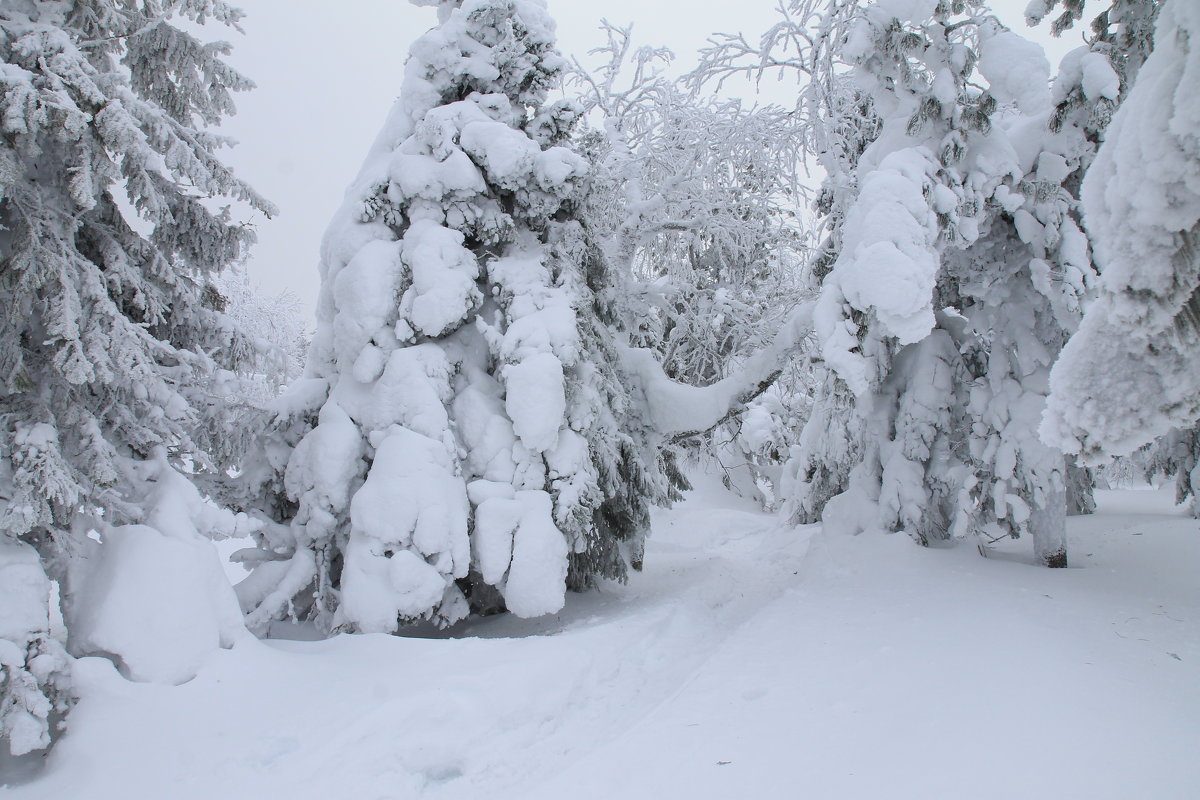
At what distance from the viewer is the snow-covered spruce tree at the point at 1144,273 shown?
183 centimetres

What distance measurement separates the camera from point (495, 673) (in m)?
5.44

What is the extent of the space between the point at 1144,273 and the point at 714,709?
4026mm

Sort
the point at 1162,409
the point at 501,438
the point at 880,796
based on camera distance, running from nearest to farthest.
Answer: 1. the point at 1162,409
2. the point at 880,796
3. the point at 501,438

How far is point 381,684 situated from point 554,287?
461 centimetres

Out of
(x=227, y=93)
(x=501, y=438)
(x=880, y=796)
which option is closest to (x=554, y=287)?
(x=501, y=438)

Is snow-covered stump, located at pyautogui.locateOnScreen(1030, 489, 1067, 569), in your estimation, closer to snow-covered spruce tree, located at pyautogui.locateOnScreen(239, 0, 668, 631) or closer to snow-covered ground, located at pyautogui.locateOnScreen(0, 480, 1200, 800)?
snow-covered ground, located at pyautogui.locateOnScreen(0, 480, 1200, 800)

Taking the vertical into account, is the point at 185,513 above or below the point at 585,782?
above

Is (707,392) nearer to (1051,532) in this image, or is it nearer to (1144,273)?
(1051,532)

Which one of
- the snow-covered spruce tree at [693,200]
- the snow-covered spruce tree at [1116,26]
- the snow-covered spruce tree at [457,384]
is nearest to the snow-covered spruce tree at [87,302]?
the snow-covered spruce tree at [457,384]

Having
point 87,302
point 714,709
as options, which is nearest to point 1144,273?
point 714,709

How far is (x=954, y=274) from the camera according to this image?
28.5ft

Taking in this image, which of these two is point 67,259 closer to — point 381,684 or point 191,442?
point 191,442

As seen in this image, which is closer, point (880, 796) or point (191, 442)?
point (880, 796)

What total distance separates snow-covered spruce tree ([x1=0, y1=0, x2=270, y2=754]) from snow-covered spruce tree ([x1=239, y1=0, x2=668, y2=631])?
4.20 ft
